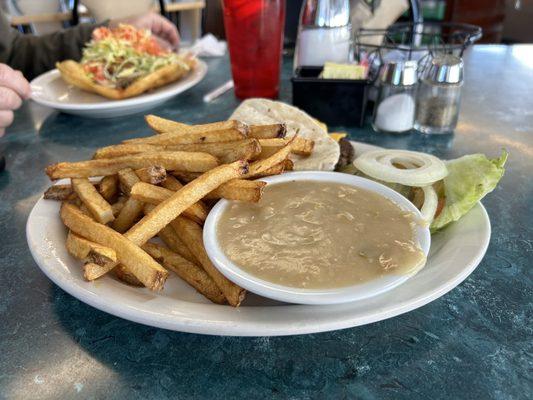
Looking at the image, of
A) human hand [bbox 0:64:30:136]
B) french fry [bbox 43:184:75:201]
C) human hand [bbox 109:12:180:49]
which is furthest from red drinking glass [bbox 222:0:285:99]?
french fry [bbox 43:184:75:201]

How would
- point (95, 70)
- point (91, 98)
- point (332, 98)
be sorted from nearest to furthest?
point (332, 98), point (91, 98), point (95, 70)

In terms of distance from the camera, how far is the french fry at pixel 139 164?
139 cm

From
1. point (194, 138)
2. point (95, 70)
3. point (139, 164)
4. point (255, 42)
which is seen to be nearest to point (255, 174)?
point (194, 138)

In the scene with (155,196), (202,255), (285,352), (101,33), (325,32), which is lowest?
(285,352)

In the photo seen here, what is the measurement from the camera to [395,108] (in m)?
2.34

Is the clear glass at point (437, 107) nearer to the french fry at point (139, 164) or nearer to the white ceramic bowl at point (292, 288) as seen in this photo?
the white ceramic bowl at point (292, 288)

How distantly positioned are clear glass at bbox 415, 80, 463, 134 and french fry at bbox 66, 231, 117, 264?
1850mm

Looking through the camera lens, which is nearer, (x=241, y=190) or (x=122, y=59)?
(x=241, y=190)

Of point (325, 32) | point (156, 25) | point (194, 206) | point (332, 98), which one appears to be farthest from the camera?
point (156, 25)

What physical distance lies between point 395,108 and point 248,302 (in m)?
1.57

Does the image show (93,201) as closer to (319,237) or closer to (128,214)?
(128,214)

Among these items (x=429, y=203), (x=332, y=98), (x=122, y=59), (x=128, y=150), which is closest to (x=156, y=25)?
(x=122, y=59)

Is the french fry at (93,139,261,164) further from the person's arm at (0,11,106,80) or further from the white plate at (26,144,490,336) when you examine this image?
the person's arm at (0,11,106,80)

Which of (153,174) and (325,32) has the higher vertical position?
(325,32)
